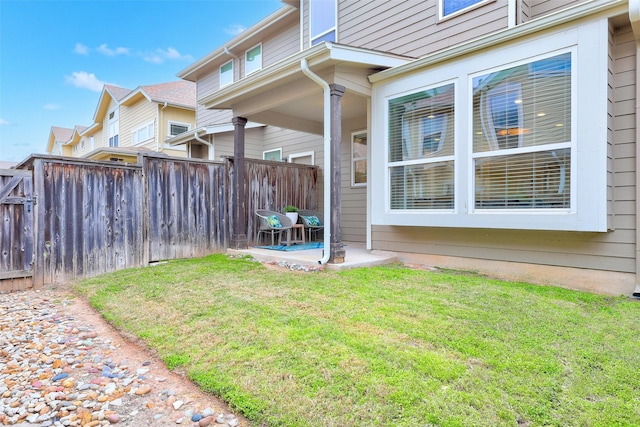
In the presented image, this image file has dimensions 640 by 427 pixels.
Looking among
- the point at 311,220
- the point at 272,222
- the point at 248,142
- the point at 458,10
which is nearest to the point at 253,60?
the point at 248,142

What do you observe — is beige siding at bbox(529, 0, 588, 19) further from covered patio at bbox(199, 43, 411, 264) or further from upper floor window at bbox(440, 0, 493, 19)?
covered patio at bbox(199, 43, 411, 264)

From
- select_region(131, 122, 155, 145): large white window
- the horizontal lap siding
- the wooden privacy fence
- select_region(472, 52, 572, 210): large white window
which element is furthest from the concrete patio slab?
select_region(131, 122, 155, 145): large white window

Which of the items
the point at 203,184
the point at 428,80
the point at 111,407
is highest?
the point at 428,80

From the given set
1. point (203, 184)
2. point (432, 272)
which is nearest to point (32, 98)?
point (203, 184)

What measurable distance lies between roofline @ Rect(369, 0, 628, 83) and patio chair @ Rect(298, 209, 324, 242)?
3.48m

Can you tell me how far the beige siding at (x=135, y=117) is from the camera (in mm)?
16000

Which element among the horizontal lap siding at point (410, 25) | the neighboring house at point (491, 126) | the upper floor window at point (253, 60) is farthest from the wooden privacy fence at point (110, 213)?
the upper floor window at point (253, 60)

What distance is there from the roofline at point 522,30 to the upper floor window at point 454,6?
5.80 ft

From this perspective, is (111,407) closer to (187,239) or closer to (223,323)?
(223,323)

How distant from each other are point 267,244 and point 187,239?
1.74m

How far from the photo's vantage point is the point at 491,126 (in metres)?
4.63

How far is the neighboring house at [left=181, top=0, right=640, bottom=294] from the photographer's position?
12.8 ft

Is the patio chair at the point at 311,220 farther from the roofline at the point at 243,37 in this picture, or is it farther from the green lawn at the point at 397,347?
the roofline at the point at 243,37

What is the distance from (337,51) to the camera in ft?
16.6
